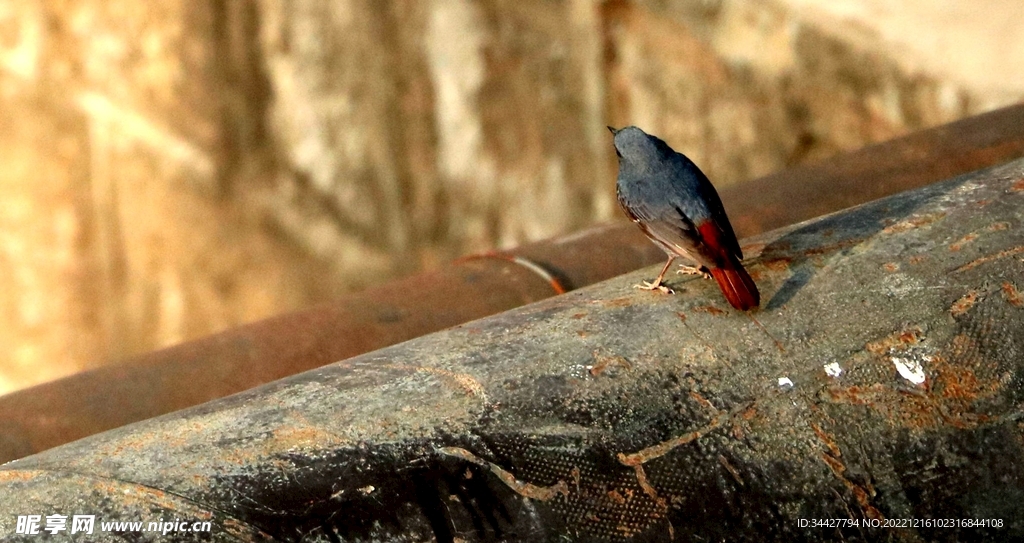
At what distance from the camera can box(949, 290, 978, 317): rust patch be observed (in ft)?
5.64

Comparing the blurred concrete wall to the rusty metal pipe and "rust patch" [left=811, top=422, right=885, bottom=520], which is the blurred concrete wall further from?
"rust patch" [left=811, top=422, right=885, bottom=520]

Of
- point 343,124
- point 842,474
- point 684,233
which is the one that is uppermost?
point 343,124

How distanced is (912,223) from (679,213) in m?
0.41

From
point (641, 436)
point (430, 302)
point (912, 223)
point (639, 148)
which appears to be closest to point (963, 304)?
point (912, 223)

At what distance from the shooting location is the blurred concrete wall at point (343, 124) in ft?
14.3

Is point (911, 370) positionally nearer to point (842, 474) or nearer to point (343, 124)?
point (842, 474)

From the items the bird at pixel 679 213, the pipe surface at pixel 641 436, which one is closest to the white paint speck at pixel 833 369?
the pipe surface at pixel 641 436

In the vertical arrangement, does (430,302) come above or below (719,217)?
above

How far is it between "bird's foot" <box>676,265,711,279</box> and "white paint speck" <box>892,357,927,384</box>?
0.38 m

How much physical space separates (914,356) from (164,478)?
1.13 metres

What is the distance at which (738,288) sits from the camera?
5.80 feet

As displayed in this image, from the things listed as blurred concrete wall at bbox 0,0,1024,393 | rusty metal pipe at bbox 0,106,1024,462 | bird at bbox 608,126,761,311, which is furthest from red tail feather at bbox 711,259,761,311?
blurred concrete wall at bbox 0,0,1024,393

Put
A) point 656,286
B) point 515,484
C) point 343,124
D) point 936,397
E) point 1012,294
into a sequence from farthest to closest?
point 343,124
point 656,286
point 1012,294
point 936,397
point 515,484

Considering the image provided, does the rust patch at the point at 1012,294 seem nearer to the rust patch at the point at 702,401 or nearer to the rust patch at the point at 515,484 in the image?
the rust patch at the point at 702,401
